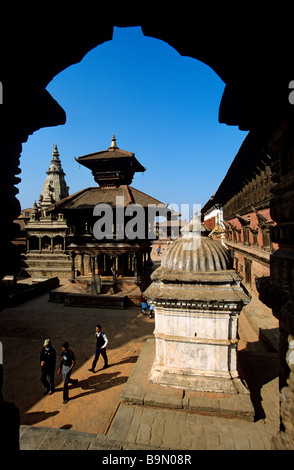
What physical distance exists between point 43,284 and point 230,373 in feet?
52.1

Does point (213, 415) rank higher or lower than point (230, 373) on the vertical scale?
lower

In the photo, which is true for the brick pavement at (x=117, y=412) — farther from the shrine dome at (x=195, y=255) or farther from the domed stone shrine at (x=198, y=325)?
the shrine dome at (x=195, y=255)

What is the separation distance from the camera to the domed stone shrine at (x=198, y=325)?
5.20 m

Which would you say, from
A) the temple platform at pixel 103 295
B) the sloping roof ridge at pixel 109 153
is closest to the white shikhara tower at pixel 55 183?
the sloping roof ridge at pixel 109 153

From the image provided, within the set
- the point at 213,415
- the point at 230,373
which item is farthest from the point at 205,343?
the point at 213,415

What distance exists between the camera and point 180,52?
8.68 feet

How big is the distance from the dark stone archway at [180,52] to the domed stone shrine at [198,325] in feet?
7.12

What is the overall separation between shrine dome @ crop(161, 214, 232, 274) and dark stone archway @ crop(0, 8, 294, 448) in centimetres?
270

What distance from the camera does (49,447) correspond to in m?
4.20

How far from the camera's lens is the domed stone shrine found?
5203 millimetres

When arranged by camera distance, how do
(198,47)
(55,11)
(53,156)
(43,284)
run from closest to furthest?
(55,11) → (198,47) → (43,284) → (53,156)

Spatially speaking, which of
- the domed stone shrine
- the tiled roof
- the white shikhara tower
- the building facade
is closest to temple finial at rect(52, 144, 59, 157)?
the white shikhara tower
